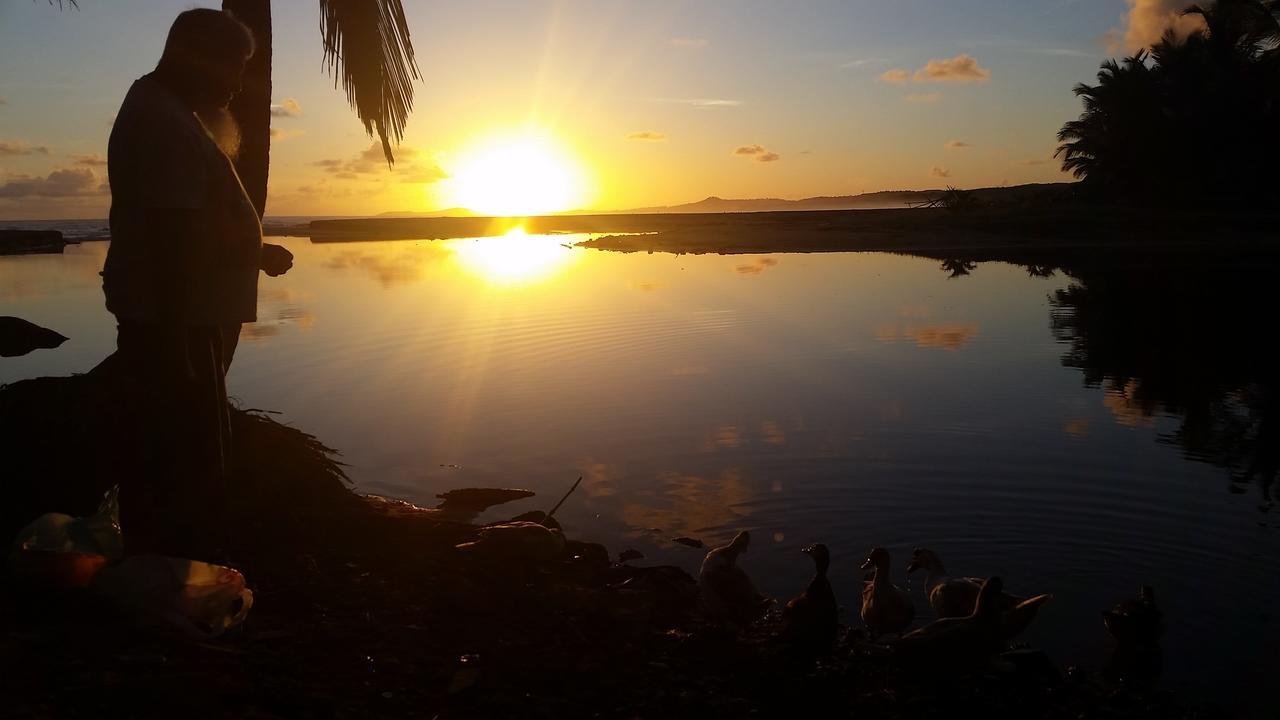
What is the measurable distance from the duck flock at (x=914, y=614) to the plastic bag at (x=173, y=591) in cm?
275

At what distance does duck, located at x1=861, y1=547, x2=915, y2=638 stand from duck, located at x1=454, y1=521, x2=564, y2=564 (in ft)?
6.62

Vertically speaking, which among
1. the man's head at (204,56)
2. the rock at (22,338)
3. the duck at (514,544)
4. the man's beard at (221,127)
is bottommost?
the duck at (514,544)

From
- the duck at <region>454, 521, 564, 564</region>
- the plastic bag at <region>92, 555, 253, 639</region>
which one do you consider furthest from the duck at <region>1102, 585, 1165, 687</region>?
the plastic bag at <region>92, 555, 253, 639</region>

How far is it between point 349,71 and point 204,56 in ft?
16.2

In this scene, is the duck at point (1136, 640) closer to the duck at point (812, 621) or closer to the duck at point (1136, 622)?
the duck at point (1136, 622)

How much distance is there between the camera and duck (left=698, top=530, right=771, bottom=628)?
5.68 metres

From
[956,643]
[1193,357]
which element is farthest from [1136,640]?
[1193,357]

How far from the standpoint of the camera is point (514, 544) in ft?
19.9

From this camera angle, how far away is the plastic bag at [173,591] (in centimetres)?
412

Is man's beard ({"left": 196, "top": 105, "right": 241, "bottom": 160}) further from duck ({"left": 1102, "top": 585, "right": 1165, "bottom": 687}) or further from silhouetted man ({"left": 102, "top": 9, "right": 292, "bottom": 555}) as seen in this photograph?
duck ({"left": 1102, "top": 585, "right": 1165, "bottom": 687})

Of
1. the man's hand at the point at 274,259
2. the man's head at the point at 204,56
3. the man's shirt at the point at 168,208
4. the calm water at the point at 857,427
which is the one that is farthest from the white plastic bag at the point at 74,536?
the calm water at the point at 857,427

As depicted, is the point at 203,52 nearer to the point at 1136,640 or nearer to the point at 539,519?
the point at 539,519

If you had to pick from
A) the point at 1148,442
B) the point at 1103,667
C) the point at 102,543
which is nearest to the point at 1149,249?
the point at 1148,442

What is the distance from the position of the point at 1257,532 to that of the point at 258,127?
27.7ft
